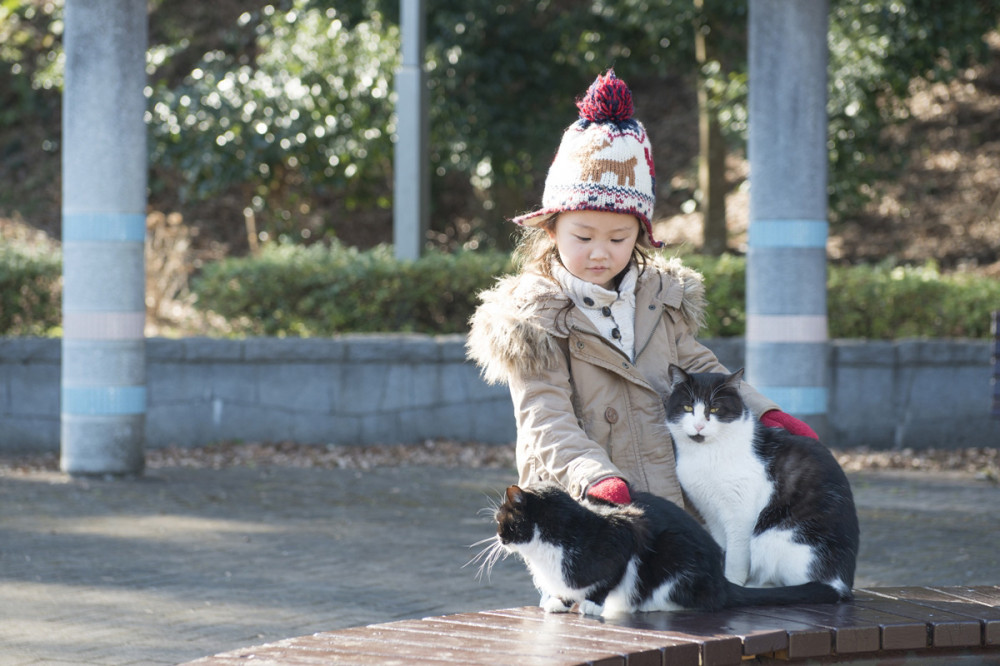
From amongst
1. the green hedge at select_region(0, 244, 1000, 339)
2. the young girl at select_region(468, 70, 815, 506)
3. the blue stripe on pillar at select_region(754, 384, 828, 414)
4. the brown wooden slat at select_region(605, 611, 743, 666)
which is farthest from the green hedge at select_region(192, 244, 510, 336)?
the brown wooden slat at select_region(605, 611, 743, 666)

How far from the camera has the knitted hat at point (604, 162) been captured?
315 cm

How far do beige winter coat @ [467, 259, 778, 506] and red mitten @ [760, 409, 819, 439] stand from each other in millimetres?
26

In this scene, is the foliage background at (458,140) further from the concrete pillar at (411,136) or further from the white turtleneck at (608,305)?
the white turtleneck at (608,305)

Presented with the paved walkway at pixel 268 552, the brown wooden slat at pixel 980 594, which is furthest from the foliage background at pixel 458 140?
the brown wooden slat at pixel 980 594

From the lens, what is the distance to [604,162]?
3.15 metres

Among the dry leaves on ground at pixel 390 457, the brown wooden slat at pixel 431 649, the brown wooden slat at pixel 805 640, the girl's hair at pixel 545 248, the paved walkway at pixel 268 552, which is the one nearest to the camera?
the brown wooden slat at pixel 431 649

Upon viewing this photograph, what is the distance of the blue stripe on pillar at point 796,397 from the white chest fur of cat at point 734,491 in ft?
16.3

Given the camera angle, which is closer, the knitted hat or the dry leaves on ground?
the knitted hat

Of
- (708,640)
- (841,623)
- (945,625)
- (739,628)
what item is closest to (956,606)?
(945,625)

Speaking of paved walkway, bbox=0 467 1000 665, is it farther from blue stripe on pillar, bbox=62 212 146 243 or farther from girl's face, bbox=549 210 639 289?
girl's face, bbox=549 210 639 289

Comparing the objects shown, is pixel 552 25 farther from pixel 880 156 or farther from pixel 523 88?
pixel 880 156

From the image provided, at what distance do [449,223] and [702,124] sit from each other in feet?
15.6

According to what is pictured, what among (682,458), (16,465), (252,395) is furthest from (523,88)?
(682,458)

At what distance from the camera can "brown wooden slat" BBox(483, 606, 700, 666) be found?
2.58m
